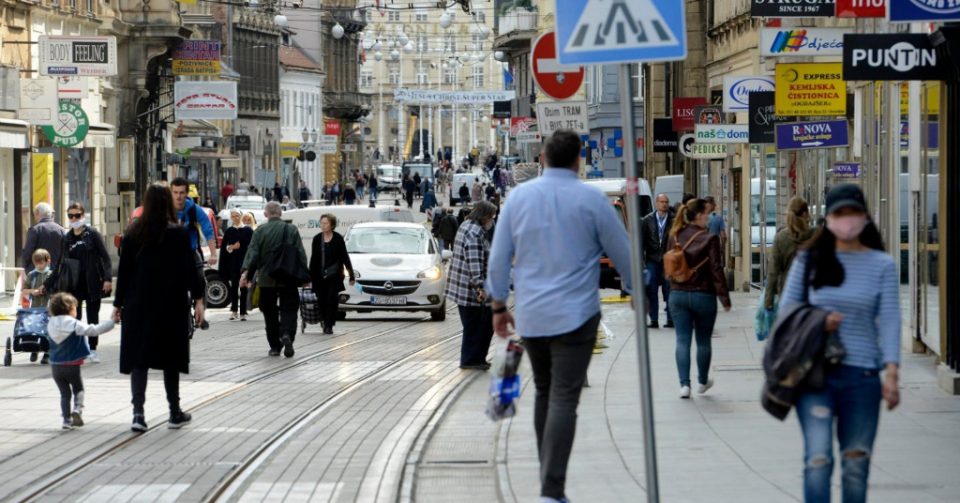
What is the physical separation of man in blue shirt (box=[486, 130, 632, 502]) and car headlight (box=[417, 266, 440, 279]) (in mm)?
20556

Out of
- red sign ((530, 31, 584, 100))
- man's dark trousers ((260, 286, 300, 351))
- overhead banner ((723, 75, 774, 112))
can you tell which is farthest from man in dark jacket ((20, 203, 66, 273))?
overhead banner ((723, 75, 774, 112))

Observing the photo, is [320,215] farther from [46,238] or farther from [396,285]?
[46,238]

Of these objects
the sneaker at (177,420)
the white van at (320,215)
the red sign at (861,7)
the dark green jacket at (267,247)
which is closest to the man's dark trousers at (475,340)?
the dark green jacket at (267,247)

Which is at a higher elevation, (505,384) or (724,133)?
(724,133)

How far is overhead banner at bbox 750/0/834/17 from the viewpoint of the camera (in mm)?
24234

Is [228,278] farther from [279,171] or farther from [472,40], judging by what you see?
[472,40]

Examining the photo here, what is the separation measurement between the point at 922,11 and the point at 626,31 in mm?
6434

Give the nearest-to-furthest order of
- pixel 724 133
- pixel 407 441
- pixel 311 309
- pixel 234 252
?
pixel 407 441
pixel 311 309
pixel 234 252
pixel 724 133

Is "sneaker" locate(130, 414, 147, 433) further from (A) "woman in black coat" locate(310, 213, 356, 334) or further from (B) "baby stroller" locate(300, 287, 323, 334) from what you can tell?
(B) "baby stroller" locate(300, 287, 323, 334)

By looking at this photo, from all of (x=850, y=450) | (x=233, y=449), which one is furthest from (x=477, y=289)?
(x=850, y=450)

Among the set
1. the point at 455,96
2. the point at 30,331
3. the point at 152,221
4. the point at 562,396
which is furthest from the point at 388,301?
the point at 455,96

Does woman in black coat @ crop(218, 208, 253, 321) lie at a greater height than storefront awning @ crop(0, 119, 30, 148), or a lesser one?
lesser

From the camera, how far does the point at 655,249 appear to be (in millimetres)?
26875

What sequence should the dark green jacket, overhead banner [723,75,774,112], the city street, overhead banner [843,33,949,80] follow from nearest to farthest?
the city street → overhead banner [843,33,949,80] → the dark green jacket → overhead banner [723,75,774,112]
